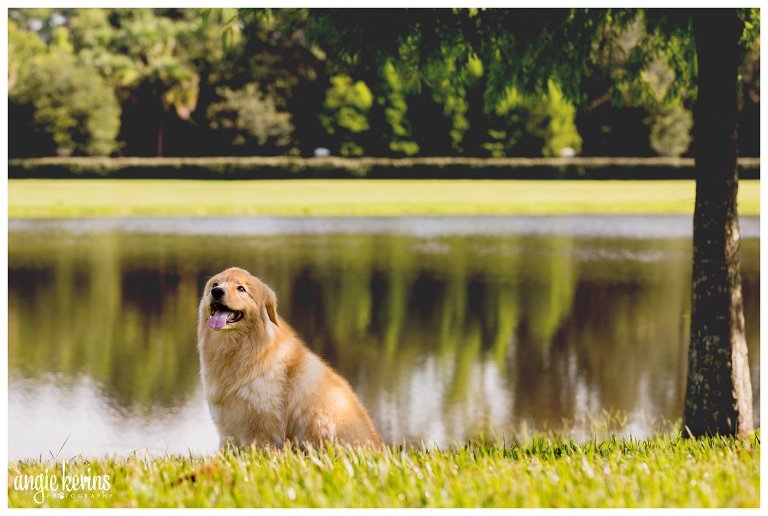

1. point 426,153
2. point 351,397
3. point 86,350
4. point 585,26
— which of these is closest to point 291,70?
point 426,153

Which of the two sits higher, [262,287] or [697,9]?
[697,9]

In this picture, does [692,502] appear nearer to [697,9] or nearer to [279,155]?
[697,9]

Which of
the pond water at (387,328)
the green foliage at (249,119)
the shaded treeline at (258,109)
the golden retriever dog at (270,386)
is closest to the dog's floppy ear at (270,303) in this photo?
the golden retriever dog at (270,386)

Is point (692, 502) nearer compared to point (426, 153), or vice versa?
point (692, 502)

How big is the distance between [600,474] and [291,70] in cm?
4793

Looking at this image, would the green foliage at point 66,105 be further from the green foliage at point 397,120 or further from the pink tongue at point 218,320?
the pink tongue at point 218,320

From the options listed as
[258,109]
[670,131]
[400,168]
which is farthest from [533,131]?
[258,109]

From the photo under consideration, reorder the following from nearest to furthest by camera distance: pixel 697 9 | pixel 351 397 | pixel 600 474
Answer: pixel 600 474 < pixel 351 397 < pixel 697 9

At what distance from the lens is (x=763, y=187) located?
666cm

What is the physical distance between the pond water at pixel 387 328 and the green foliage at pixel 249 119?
21294 millimetres

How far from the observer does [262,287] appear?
5.23 metres

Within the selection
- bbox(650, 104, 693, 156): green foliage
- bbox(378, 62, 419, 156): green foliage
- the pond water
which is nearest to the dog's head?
the pond water

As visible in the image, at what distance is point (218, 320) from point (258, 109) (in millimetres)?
44025

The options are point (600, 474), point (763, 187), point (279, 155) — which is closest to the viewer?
point (600, 474)
